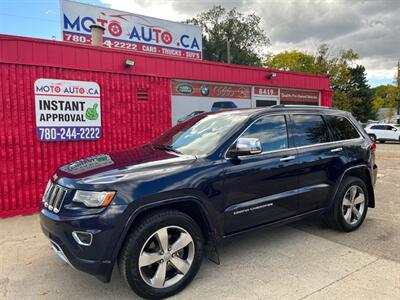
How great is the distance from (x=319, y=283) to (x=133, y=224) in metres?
1.97

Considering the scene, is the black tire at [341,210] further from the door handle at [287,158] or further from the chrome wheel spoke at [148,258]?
the chrome wheel spoke at [148,258]

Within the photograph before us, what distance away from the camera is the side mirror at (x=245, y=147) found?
3.37 m

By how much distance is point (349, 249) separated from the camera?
4129 mm

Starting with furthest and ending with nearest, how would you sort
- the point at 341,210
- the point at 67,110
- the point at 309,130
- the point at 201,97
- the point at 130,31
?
the point at 130,31, the point at 201,97, the point at 67,110, the point at 341,210, the point at 309,130

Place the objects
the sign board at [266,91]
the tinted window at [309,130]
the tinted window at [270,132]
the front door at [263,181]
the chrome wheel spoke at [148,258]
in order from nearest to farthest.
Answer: the chrome wheel spoke at [148,258] → the front door at [263,181] → the tinted window at [270,132] → the tinted window at [309,130] → the sign board at [266,91]

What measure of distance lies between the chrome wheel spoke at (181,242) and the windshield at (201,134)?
2.87 feet

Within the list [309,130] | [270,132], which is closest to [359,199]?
[309,130]

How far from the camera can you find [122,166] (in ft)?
10.4

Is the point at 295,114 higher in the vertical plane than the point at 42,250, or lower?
higher

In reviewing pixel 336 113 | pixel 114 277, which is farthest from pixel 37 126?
pixel 336 113

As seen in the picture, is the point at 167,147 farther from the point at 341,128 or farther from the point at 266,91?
the point at 266,91

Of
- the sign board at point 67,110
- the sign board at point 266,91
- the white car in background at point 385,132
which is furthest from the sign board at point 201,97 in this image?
the white car in background at point 385,132

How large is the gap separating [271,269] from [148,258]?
1.48 meters

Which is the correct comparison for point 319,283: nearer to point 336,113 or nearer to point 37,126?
point 336,113
